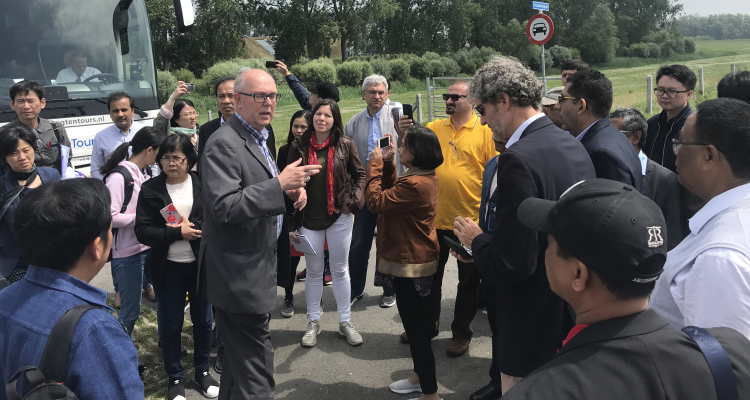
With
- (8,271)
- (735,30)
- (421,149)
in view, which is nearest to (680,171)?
(421,149)

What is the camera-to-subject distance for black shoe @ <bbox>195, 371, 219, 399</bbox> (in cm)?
389

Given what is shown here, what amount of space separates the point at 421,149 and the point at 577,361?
2660 millimetres

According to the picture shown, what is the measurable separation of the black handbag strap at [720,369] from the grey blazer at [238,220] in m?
2.22

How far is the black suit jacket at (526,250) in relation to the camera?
2.34 metres

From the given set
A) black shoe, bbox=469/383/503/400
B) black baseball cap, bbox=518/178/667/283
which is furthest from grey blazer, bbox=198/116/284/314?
black baseball cap, bbox=518/178/667/283

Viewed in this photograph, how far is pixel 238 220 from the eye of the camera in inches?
113

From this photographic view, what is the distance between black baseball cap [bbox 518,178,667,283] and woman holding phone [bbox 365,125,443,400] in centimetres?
245

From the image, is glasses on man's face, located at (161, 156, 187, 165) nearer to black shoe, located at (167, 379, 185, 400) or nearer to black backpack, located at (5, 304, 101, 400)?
black shoe, located at (167, 379, 185, 400)

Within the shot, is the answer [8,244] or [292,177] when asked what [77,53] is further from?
[292,177]

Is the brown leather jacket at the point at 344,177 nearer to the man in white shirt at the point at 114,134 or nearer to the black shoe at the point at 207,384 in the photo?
the black shoe at the point at 207,384

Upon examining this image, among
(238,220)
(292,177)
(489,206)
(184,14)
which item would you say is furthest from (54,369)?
(184,14)

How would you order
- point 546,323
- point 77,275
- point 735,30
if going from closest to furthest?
point 77,275 → point 546,323 → point 735,30

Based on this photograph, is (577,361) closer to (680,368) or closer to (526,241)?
(680,368)

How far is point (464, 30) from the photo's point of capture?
69062 mm
